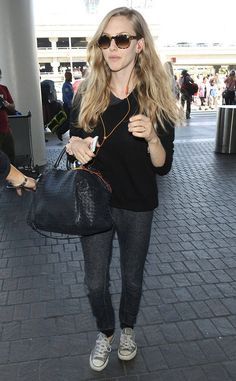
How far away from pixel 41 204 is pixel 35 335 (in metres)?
1.42

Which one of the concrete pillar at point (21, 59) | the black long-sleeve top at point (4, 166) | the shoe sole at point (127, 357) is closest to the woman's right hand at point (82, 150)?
the black long-sleeve top at point (4, 166)

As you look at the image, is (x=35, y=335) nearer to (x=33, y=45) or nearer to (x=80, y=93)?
(x=80, y=93)

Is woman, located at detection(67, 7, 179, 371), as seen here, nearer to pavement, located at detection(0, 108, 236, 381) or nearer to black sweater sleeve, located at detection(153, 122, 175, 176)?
black sweater sleeve, located at detection(153, 122, 175, 176)

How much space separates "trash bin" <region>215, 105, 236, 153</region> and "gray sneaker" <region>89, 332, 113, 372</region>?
7.76 m

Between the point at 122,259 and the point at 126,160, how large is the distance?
0.68 meters

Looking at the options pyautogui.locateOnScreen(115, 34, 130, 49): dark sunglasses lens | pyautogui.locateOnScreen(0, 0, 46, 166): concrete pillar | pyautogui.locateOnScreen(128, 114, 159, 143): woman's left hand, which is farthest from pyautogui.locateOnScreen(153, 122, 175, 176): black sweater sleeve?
pyautogui.locateOnScreen(0, 0, 46, 166): concrete pillar

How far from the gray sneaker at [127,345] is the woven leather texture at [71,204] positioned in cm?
97

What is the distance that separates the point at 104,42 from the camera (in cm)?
217

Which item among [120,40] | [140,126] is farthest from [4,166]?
[120,40]

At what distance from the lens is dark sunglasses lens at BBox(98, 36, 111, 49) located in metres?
2.16

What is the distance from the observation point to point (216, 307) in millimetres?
3379

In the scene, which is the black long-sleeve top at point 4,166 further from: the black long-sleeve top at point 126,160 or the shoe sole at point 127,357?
the shoe sole at point 127,357

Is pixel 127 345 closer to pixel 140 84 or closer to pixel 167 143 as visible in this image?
pixel 167 143

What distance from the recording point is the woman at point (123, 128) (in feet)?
7.10
